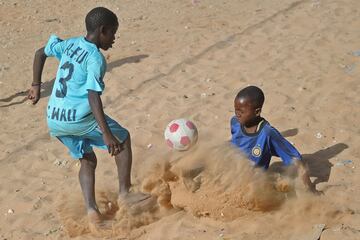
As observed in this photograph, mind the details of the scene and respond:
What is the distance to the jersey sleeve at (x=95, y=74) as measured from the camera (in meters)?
3.62

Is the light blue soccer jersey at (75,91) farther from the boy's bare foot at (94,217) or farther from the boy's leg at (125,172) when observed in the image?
the boy's bare foot at (94,217)

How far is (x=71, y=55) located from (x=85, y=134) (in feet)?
1.78

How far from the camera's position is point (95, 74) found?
364cm

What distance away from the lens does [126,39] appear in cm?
914

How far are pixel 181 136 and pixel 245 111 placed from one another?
1.99 feet

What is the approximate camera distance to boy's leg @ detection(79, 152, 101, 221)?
4008 millimetres

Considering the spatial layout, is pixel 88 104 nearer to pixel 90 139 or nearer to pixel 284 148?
pixel 90 139

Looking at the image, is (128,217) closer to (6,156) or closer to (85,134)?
(85,134)

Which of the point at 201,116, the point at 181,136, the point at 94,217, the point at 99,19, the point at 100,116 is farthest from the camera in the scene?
the point at 201,116

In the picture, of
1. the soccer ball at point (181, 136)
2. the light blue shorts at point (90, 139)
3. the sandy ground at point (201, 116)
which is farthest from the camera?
the soccer ball at point (181, 136)

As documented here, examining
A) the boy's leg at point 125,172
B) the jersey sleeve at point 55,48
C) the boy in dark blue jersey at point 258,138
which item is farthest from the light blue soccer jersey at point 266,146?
the jersey sleeve at point 55,48

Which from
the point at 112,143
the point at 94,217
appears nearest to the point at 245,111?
the point at 112,143

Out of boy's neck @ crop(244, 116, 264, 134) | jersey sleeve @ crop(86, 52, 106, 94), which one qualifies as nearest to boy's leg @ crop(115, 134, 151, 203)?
jersey sleeve @ crop(86, 52, 106, 94)

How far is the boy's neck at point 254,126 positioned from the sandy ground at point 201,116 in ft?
0.72
